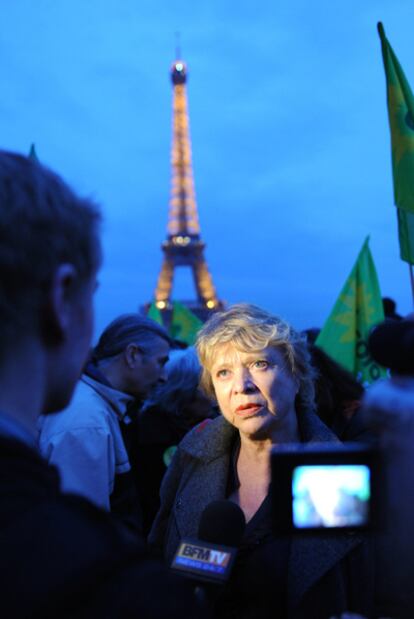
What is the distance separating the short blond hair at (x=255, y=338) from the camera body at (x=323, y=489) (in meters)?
1.63

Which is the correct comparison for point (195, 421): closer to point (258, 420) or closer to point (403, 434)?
point (258, 420)

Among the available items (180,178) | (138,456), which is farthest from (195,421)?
(180,178)

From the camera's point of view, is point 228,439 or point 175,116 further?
point 175,116

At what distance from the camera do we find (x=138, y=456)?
15.6ft

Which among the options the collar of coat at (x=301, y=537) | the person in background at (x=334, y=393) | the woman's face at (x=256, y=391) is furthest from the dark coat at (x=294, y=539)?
the person in background at (x=334, y=393)

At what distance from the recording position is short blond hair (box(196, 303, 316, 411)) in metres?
2.91

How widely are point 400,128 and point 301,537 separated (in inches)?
148

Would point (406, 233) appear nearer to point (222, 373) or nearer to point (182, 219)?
point (222, 373)

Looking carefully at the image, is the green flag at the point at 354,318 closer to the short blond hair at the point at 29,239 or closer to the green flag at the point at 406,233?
the green flag at the point at 406,233

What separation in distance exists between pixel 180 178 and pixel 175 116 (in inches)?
187

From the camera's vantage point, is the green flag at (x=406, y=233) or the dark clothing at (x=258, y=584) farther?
the green flag at (x=406, y=233)

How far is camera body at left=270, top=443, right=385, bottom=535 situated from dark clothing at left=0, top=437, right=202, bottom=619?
0.31 m

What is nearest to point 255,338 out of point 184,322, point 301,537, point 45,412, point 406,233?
point 301,537

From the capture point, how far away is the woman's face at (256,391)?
287cm
